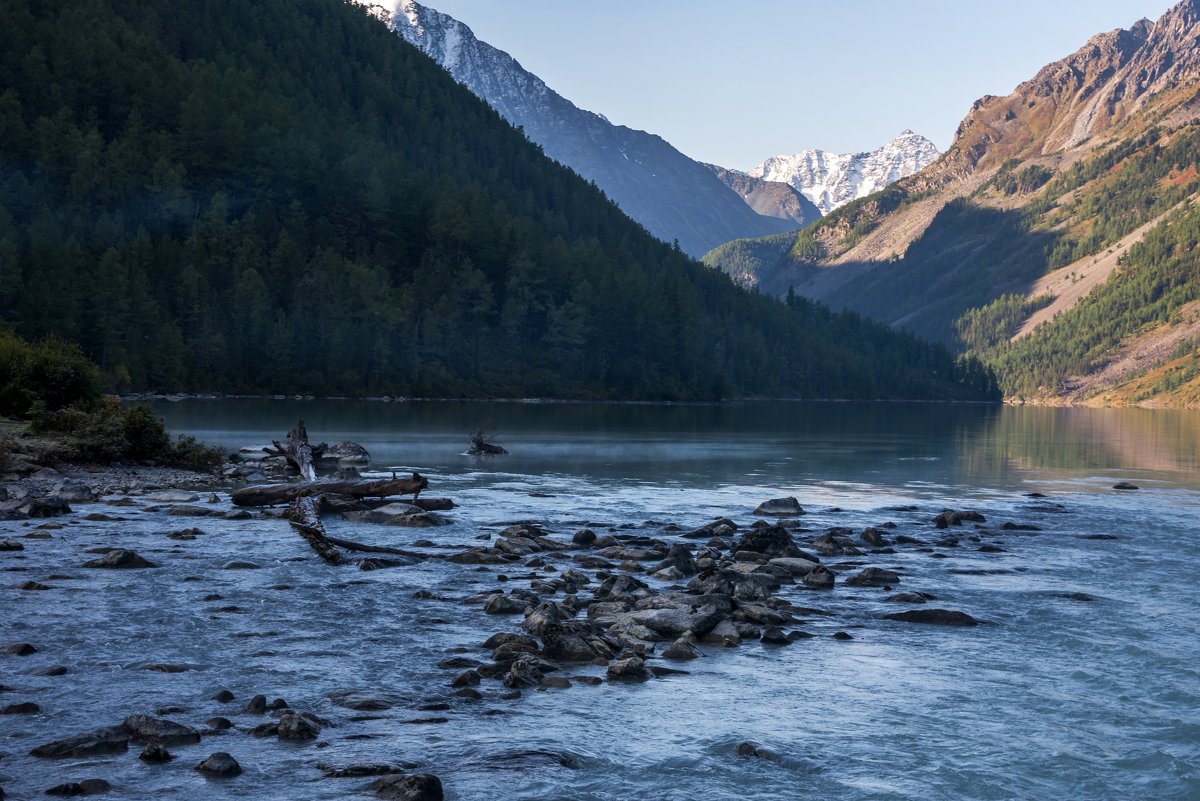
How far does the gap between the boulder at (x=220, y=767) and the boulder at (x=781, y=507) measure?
34881 mm

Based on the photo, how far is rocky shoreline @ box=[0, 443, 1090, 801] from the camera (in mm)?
16797

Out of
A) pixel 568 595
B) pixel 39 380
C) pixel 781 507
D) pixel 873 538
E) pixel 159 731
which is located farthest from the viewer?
pixel 39 380

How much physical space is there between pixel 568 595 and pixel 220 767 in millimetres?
13075

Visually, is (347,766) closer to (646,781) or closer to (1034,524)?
(646,781)

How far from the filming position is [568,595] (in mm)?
27359

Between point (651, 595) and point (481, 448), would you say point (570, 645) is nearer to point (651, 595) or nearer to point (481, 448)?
point (651, 595)

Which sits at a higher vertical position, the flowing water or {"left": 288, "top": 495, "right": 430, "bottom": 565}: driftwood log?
{"left": 288, "top": 495, "right": 430, "bottom": 565}: driftwood log

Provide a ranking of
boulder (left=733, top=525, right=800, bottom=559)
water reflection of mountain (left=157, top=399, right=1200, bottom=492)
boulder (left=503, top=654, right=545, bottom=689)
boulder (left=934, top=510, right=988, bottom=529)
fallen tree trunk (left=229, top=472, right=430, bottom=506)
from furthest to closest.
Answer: water reflection of mountain (left=157, top=399, right=1200, bottom=492) < boulder (left=934, top=510, right=988, bottom=529) < fallen tree trunk (left=229, top=472, right=430, bottom=506) < boulder (left=733, top=525, right=800, bottom=559) < boulder (left=503, top=654, right=545, bottom=689)

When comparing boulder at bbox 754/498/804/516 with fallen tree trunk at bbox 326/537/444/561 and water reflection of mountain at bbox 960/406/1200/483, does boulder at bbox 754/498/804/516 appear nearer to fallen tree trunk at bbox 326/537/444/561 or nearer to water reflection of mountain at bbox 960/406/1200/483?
fallen tree trunk at bbox 326/537/444/561

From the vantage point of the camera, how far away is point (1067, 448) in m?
108

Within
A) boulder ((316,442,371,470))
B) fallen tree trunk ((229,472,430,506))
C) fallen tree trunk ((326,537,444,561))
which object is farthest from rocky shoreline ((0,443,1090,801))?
boulder ((316,442,371,470))

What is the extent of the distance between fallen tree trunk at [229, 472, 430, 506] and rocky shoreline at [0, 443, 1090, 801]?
987mm

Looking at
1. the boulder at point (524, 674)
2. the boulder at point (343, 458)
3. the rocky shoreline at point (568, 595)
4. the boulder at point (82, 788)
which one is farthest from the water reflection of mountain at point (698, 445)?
the boulder at point (82, 788)

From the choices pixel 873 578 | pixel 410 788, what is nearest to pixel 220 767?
pixel 410 788
